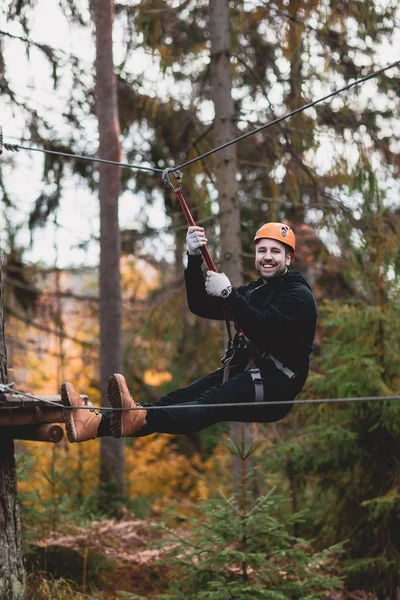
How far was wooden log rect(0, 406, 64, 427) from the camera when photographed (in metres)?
5.32

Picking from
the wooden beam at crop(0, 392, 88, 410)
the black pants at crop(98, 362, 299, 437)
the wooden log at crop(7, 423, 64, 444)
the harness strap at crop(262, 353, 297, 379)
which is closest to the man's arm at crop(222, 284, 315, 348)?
the harness strap at crop(262, 353, 297, 379)

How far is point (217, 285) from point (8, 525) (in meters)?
2.35

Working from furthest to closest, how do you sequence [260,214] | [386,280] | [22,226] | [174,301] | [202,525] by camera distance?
[260,214]
[22,226]
[174,301]
[386,280]
[202,525]

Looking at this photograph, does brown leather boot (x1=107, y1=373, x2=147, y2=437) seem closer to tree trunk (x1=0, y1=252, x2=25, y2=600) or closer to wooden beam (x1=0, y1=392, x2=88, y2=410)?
wooden beam (x1=0, y1=392, x2=88, y2=410)

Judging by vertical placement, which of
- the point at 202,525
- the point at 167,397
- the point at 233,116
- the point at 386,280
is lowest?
the point at 202,525

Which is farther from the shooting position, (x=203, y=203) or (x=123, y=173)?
(x=123, y=173)

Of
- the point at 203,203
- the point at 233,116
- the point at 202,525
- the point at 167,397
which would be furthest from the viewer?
the point at 203,203

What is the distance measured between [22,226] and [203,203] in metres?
3.67

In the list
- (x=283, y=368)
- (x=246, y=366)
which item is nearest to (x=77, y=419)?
(x=246, y=366)

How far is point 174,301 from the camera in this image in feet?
33.8

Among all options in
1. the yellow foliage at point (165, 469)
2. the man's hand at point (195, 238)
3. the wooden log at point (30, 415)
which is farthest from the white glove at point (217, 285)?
the yellow foliage at point (165, 469)

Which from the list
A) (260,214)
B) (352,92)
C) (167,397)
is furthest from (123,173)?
(167,397)

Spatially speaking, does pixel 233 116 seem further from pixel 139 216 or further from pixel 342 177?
pixel 139 216

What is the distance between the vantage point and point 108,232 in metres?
10.4
